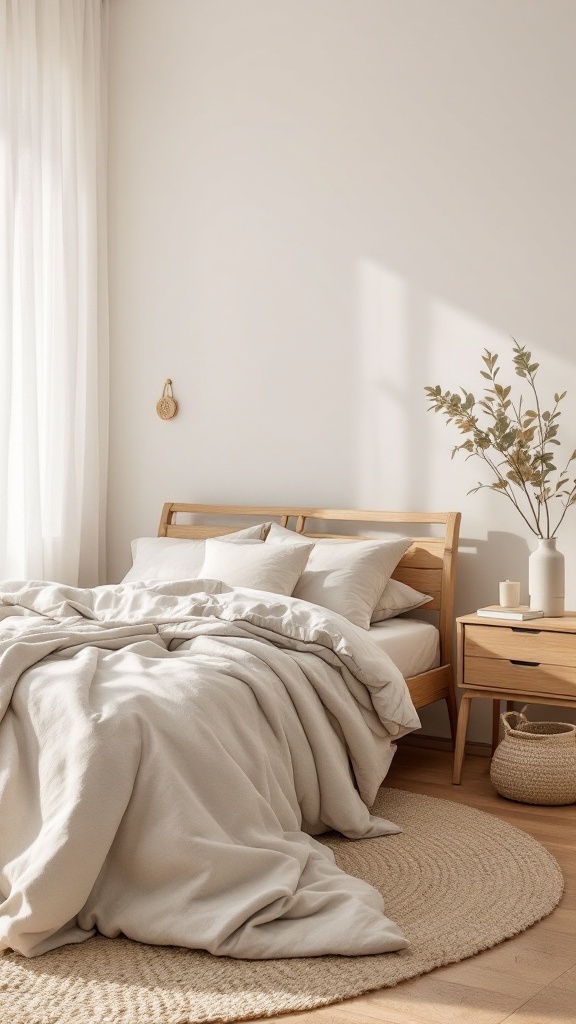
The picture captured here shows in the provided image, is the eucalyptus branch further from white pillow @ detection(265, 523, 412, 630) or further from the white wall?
white pillow @ detection(265, 523, 412, 630)

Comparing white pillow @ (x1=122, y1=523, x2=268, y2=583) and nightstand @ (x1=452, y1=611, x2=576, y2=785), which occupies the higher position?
white pillow @ (x1=122, y1=523, x2=268, y2=583)

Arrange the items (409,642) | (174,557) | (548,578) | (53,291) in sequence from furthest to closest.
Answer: (53,291)
(174,557)
(409,642)
(548,578)

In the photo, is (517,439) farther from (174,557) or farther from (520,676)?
(174,557)

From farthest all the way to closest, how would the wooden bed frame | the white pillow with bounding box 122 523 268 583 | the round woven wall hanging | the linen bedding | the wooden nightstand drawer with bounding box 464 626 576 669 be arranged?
the round woven wall hanging → the white pillow with bounding box 122 523 268 583 → the wooden bed frame → the wooden nightstand drawer with bounding box 464 626 576 669 → the linen bedding

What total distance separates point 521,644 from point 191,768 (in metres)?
1.51

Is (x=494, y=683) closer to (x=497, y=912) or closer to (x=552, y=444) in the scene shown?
(x=552, y=444)

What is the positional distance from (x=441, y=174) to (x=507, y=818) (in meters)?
2.54

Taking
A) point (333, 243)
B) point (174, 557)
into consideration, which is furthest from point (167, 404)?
point (333, 243)

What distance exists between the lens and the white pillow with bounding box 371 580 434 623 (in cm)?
404

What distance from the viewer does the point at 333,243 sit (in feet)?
15.0

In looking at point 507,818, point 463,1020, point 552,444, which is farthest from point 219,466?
point 463,1020

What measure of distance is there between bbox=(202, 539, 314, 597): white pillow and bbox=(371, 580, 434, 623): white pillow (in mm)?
334

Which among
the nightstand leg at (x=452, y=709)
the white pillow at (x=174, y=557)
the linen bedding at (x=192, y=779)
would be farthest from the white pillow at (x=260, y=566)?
the nightstand leg at (x=452, y=709)

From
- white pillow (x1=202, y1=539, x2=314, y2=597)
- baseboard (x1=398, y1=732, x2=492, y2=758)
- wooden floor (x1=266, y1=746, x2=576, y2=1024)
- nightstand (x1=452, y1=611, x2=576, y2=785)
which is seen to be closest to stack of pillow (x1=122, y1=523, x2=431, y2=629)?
white pillow (x1=202, y1=539, x2=314, y2=597)
